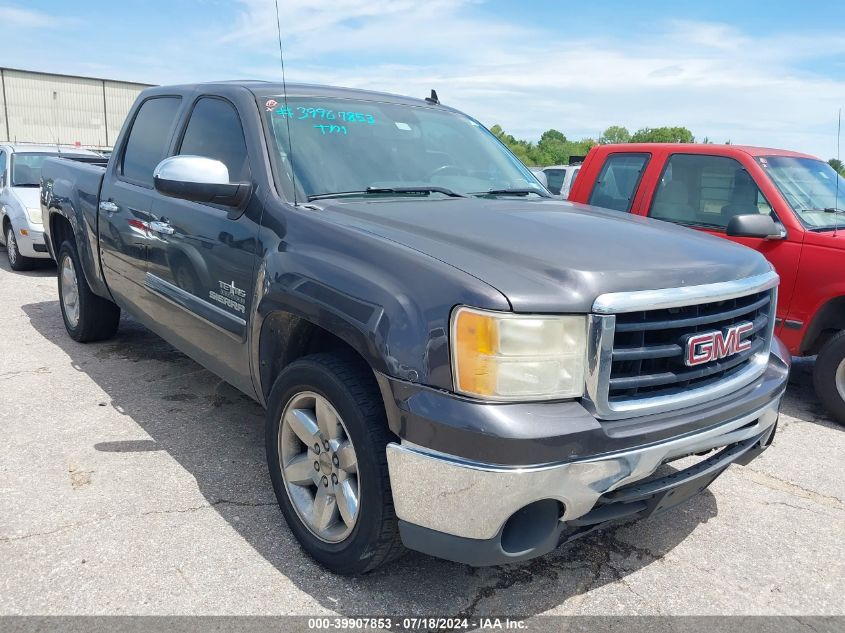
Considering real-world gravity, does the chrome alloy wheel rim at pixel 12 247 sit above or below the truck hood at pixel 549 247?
below

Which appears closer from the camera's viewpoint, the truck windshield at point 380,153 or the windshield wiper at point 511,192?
the truck windshield at point 380,153

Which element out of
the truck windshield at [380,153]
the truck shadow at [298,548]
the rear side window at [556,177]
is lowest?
the truck shadow at [298,548]

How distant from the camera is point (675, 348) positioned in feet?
7.84

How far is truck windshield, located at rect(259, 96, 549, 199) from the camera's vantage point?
325 centimetres

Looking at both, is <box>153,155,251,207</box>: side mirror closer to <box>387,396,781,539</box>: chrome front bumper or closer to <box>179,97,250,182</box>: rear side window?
<box>179,97,250,182</box>: rear side window

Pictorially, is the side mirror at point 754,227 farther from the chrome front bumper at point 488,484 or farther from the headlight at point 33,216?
the headlight at point 33,216

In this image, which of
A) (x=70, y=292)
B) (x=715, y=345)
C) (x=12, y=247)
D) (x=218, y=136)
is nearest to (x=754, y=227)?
(x=715, y=345)

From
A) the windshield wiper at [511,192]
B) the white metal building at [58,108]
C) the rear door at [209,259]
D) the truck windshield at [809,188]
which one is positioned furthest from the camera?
the white metal building at [58,108]

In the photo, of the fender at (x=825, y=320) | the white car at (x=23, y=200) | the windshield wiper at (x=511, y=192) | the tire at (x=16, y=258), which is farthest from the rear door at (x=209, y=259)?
the tire at (x=16, y=258)

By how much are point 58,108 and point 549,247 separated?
119ft

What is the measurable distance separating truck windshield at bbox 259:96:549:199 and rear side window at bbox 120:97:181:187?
1.06 metres

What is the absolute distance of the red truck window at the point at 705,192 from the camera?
17.0ft

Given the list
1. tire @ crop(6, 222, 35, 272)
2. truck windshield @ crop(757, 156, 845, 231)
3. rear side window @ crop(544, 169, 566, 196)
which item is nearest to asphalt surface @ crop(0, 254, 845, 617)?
truck windshield @ crop(757, 156, 845, 231)

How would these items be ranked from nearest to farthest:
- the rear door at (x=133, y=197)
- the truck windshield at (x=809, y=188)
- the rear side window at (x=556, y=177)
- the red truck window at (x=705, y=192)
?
1. the rear door at (x=133, y=197)
2. the truck windshield at (x=809, y=188)
3. the red truck window at (x=705, y=192)
4. the rear side window at (x=556, y=177)
